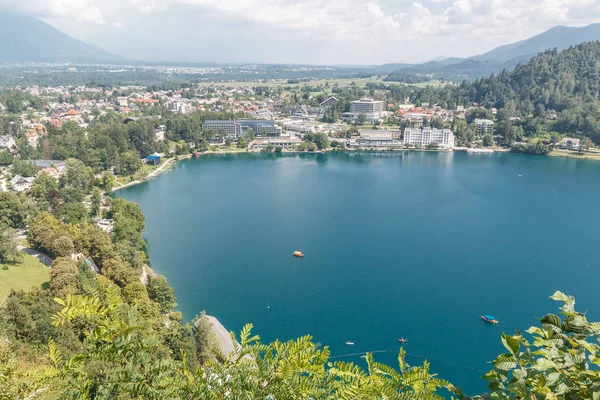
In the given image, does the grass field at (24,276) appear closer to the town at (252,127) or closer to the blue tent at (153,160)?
the town at (252,127)

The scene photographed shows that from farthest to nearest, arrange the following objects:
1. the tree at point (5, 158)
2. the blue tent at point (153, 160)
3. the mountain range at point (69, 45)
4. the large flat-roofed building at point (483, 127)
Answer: the mountain range at point (69, 45)
the large flat-roofed building at point (483, 127)
the blue tent at point (153, 160)
the tree at point (5, 158)

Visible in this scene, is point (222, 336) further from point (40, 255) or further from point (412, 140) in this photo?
point (412, 140)

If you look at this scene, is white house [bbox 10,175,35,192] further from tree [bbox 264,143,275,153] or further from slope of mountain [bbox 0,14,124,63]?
slope of mountain [bbox 0,14,124,63]

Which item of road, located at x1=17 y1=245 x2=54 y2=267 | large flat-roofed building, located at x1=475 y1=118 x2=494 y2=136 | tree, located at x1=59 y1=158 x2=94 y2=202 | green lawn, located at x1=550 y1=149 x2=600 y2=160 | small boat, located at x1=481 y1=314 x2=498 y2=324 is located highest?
large flat-roofed building, located at x1=475 y1=118 x2=494 y2=136

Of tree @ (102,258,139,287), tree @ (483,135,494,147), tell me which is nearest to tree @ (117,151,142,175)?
tree @ (102,258,139,287)

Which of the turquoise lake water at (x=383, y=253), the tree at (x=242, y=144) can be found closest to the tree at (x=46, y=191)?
the turquoise lake water at (x=383, y=253)

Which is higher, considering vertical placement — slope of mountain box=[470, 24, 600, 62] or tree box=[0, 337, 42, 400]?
slope of mountain box=[470, 24, 600, 62]

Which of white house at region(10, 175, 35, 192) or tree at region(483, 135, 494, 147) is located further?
tree at region(483, 135, 494, 147)
